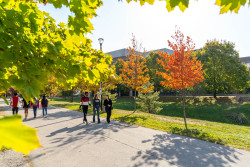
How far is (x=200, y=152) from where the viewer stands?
5.53 metres

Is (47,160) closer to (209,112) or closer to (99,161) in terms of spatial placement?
(99,161)

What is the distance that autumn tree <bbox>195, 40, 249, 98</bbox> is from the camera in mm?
25516

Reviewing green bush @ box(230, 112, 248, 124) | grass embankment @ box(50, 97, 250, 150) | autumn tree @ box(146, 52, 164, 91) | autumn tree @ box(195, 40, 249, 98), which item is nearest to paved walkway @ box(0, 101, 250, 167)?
grass embankment @ box(50, 97, 250, 150)

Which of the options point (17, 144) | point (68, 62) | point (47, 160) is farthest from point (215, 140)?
point (17, 144)

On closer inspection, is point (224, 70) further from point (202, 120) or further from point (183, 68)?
point (183, 68)

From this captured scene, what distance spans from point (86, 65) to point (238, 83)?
2866cm

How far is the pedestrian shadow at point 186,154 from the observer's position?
472 cm

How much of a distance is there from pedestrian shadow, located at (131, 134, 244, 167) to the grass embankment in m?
0.94

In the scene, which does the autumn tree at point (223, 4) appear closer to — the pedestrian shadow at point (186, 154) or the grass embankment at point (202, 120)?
the pedestrian shadow at point (186, 154)

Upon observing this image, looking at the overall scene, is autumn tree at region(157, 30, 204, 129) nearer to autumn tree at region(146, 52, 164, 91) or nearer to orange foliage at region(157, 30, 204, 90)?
orange foliage at region(157, 30, 204, 90)

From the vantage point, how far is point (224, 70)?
2584 cm

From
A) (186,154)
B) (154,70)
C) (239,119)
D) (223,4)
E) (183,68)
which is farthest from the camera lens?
(154,70)

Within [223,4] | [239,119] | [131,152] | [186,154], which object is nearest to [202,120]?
[239,119]

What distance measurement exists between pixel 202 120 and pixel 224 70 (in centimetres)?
1544
